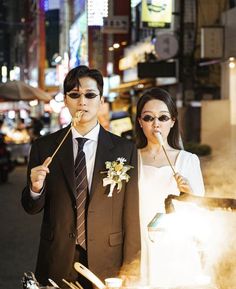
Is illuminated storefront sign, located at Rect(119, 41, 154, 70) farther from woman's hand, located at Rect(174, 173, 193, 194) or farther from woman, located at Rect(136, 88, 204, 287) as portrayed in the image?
woman's hand, located at Rect(174, 173, 193, 194)

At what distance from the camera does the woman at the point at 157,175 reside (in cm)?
411

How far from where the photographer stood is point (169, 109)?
4.32m

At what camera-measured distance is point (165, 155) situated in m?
4.38

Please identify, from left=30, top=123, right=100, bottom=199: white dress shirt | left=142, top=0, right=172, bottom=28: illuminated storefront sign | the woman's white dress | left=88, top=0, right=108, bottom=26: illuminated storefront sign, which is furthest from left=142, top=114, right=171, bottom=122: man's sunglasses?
left=142, top=0, right=172, bottom=28: illuminated storefront sign

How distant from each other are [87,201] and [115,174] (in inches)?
9.6

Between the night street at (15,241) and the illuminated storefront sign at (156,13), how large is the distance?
23.4 feet

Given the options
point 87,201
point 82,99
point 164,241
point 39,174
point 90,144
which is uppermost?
point 82,99

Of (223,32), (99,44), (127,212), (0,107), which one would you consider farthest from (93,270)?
(0,107)

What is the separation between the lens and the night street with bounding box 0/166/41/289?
27.4ft

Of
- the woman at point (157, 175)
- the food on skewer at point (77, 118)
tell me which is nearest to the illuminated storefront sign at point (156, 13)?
the woman at point (157, 175)

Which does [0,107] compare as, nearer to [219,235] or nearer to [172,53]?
[172,53]

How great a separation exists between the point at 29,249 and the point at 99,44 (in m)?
29.6

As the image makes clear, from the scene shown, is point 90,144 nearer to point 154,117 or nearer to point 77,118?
point 77,118

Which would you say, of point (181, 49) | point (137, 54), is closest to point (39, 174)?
point (181, 49)
